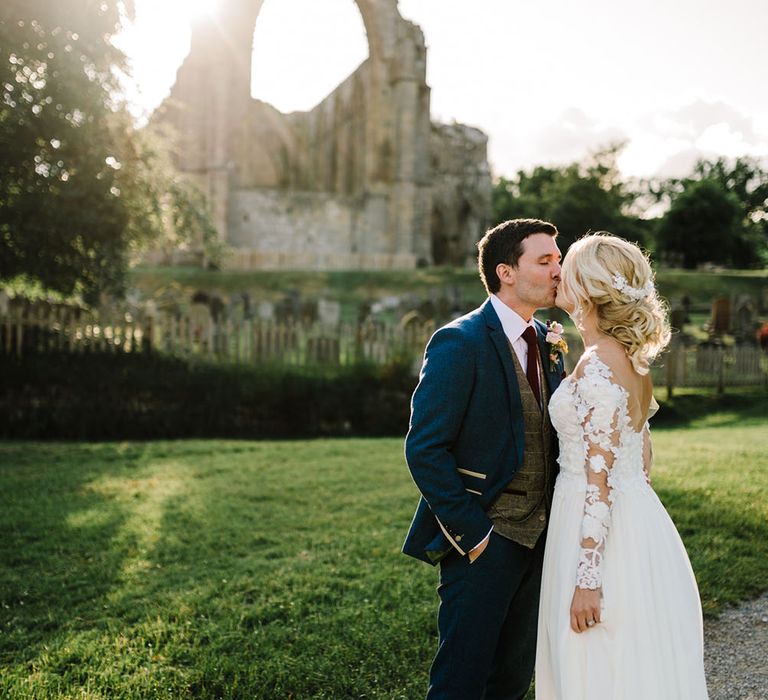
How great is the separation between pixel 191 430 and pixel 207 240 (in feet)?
19.3

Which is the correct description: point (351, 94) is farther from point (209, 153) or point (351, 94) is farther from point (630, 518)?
point (630, 518)

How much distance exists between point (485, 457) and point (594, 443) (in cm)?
36

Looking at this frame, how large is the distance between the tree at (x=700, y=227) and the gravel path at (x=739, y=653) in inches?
2019

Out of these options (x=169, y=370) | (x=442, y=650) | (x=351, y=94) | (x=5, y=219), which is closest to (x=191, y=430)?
(x=169, y=370)

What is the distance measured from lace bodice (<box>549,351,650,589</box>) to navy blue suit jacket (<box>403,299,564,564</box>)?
178 mm

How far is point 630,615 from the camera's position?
2475 mm

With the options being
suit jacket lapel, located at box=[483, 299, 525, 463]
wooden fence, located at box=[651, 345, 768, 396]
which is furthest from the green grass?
suit jacket lapel, located at box=[483, 299, 525, 463]

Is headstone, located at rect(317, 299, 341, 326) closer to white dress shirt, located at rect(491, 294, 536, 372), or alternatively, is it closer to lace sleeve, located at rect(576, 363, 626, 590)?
white dress shirt, located at rect(491, 294, 536, 372)

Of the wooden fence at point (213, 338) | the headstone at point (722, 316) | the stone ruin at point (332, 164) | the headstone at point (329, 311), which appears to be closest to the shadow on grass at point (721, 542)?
the wooden fence at point (213, 338)

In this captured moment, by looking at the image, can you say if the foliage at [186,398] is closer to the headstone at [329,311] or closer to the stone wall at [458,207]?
the headstone at [329,311]

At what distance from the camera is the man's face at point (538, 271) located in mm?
2664

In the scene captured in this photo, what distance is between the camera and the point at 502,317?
2736mm

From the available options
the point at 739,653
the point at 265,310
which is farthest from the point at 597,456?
the point at 265,310

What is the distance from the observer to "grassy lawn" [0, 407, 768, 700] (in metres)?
3.76
